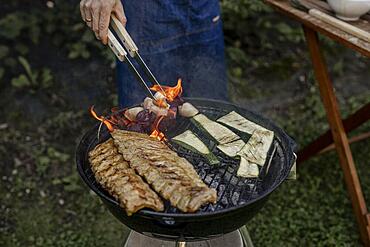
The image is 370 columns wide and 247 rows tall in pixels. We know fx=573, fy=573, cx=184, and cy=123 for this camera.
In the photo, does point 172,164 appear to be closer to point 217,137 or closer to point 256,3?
point 217,137

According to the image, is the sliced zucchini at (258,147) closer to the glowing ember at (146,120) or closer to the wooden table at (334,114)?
the glowing ember at (146,120)

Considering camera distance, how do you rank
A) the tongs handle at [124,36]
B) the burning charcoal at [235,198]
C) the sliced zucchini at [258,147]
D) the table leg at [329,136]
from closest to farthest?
the burning charcoal at [235,198], the sliced zucchini at [258,147], the tongs handle at [124,36], the table leg at [329,136]

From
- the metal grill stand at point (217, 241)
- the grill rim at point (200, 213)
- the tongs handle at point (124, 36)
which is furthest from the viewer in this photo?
the metal grill stand at point (217, 241)

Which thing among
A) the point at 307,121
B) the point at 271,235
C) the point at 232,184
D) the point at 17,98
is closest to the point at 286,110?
the point at 307,121

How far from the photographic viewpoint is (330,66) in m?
5.02

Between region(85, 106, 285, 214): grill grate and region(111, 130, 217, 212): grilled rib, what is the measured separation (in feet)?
0.18

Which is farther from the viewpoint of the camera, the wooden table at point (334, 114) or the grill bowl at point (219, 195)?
the wooden table at point (334, 114)

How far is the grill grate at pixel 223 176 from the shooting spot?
2.07 metres

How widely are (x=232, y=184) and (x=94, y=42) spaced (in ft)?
9.30

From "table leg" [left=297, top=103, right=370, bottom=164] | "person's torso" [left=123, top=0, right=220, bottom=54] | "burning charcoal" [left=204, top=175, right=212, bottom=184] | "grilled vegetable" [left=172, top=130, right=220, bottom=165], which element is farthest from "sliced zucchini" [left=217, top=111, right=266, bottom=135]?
"table leg" [left=297, top=103, right=370, bottom=164]

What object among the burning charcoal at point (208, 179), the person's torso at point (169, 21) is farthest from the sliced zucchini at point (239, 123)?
the person's torso at point (169, 21)

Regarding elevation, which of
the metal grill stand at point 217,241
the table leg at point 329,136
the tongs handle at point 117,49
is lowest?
the table leg at point 329,136

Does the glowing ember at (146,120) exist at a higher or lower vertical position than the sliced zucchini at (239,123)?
higher

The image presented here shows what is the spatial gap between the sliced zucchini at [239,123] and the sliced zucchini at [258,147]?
35mm
